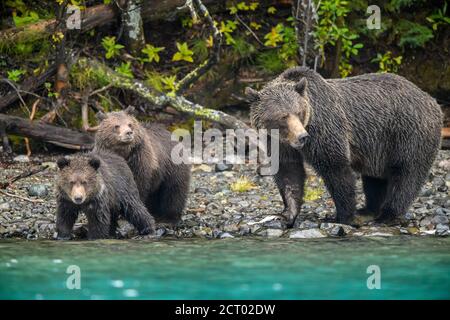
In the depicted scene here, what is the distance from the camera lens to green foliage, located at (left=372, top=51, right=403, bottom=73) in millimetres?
14445

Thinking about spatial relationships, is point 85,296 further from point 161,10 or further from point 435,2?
point 435,2

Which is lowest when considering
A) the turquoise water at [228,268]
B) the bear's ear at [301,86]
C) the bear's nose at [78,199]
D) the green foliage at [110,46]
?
the turquoise water at [228,268]

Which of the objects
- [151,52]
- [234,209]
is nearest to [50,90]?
[151,52]

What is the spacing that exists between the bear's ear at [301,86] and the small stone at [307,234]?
4.68ft

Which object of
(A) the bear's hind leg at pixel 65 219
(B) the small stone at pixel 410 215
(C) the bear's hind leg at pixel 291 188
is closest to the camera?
(A) the bear's hind leg at pixel 65 219

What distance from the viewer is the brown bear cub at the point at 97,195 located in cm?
929

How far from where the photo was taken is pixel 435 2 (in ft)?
48.4

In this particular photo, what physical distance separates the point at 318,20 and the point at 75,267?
22.7 ft

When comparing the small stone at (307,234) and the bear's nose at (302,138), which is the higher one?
the bear's nose at (302,138)

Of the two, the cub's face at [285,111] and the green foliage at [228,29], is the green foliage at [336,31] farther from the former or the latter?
the cub's face at [285,111]

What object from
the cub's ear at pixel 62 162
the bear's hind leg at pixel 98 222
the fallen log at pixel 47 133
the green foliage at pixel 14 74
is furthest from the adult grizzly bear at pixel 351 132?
the green foliage at pixel 14 74

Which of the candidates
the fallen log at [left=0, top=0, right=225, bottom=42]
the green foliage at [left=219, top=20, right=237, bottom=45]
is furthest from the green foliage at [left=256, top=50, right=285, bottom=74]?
the fallen log at [left=0, top=0, right=225, bottom=42]

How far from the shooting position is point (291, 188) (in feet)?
33.2

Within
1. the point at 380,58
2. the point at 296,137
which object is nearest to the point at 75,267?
the point at 296,137
